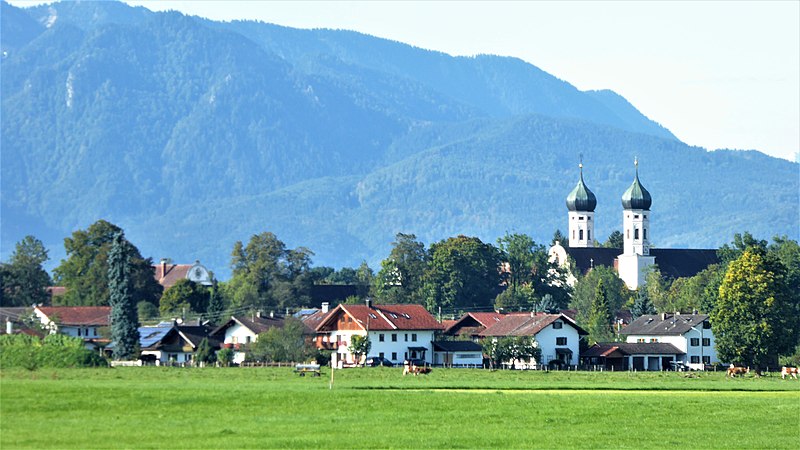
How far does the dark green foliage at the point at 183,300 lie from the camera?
138 meters

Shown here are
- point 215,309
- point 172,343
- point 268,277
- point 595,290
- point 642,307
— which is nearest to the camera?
point 172,343

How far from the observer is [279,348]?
10500 centimetres

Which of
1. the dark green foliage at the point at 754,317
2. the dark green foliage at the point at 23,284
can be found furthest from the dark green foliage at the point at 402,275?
the dark green foliage at the point at 754,317

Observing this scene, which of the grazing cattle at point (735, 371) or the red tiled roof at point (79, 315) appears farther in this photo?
the red tiled roof at point (79, 315)

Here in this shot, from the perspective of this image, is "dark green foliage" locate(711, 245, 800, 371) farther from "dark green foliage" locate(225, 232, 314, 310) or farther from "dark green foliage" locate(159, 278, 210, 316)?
"dark green foliage" locate(225, 232, 314, 310)

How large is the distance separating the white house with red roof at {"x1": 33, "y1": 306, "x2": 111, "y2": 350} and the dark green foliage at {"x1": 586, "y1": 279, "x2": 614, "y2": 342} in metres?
37.5

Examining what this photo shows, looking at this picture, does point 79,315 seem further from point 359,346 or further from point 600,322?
point 600,322

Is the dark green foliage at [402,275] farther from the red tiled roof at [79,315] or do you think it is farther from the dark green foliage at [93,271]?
the red tiled roof at [79,315]

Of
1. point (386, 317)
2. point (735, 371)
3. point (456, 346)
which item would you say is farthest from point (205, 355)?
point (735, 371)

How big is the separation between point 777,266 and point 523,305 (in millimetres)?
55822

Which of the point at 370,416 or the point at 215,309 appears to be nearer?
the point at 370,416

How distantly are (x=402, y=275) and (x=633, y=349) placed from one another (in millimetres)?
47415

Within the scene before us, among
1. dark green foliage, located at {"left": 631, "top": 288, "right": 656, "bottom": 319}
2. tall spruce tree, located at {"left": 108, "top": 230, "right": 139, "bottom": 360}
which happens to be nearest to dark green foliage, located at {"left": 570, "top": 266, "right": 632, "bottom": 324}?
dark green foliage, located at {"left": 631, "top": 288, "right": 656, "bottom": 319}

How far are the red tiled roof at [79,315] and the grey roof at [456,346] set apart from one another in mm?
25664
